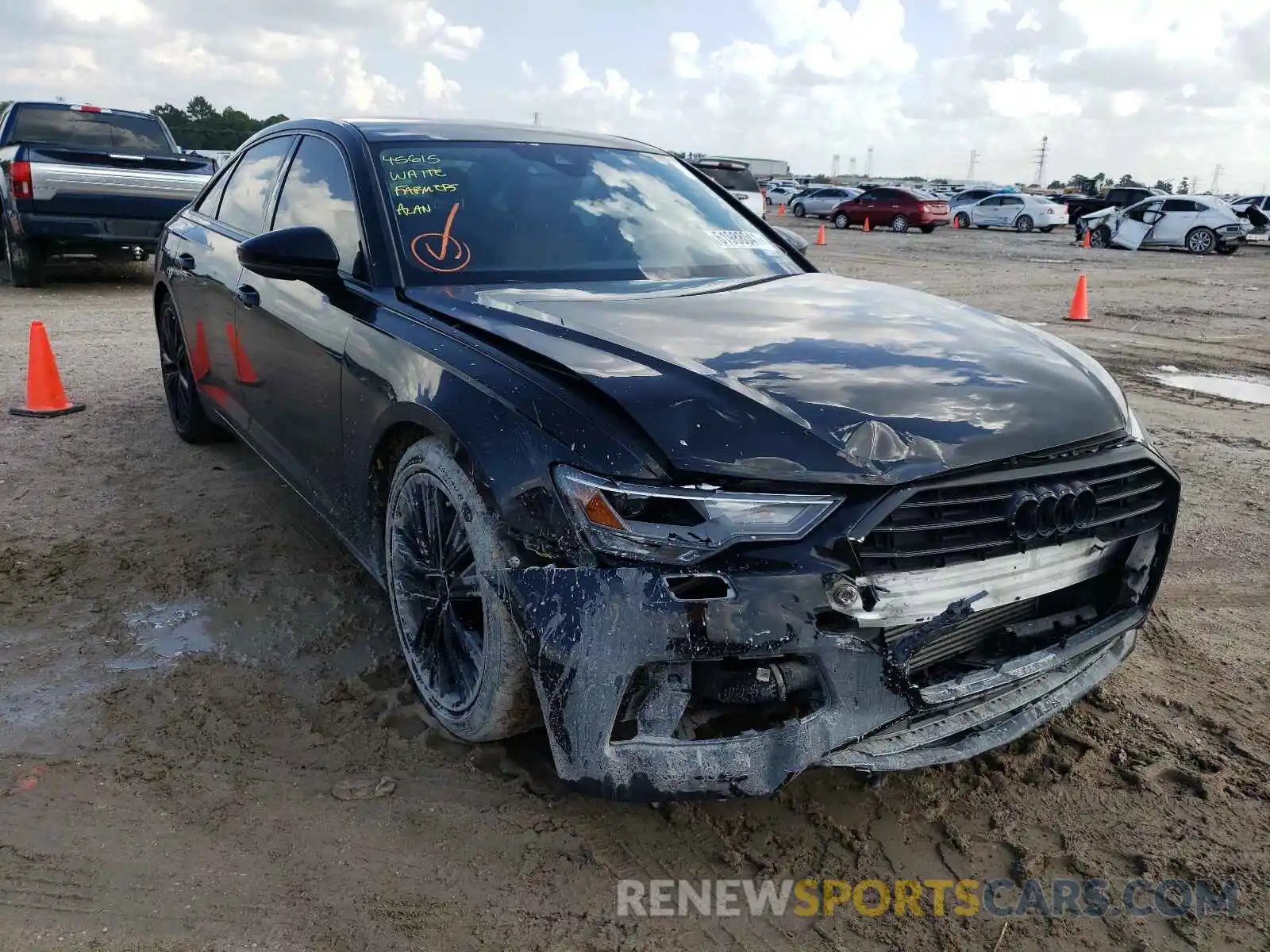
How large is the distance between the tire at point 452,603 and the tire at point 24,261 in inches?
390

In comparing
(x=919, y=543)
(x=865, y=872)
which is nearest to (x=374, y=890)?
(x=865, y=872)

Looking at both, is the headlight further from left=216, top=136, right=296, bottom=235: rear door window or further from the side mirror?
left=216, top=136, right=296, bottom=235: rear door window

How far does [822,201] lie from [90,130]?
30016 millimetres

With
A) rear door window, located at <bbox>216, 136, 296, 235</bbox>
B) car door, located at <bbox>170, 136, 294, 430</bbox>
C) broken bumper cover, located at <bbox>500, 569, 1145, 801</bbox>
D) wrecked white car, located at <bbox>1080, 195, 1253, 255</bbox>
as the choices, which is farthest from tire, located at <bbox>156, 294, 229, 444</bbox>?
wrecked white car, located at <bbox>1080, 195, 1253, 255</bbox>

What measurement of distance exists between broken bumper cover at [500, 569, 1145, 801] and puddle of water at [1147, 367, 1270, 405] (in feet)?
20.6

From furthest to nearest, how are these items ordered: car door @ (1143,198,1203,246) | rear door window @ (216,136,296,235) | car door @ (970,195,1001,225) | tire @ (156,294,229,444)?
car door @ (970,195,1001,225)
car door @ (1143,198,1203,246)
tire @ (156,294,229,444)
rear door window @ (216,136,296,235)

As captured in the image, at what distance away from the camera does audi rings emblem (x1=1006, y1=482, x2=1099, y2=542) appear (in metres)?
2.24

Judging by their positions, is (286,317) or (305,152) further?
(305,152)

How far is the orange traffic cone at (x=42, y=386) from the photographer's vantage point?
602 cm

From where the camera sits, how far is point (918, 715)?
222 centimetres

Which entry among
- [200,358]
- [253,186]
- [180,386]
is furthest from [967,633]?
[180,386]

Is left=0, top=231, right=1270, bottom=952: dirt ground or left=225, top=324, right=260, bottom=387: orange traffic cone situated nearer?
left=0, top=231, right=1270, bottom=952: dirt ground

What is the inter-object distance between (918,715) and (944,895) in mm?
407

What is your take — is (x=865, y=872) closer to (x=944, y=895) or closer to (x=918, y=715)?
(x=944, y=895)
